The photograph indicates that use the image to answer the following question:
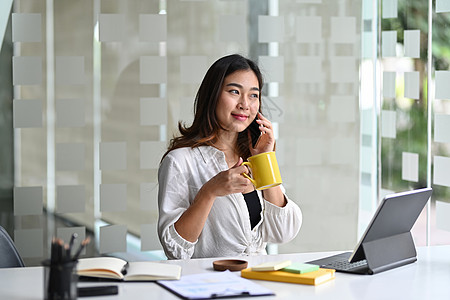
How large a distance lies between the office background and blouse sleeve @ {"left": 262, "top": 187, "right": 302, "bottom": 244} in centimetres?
126

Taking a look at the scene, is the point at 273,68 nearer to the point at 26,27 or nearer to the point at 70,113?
the point at 70,113

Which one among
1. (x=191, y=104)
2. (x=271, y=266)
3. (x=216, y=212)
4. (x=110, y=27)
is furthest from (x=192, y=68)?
(x=271, y=266)

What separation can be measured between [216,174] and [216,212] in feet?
0.49

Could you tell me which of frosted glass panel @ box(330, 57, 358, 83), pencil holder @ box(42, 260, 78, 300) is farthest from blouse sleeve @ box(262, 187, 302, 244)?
frosted glass panel @ box(330, 57, 358, 83)

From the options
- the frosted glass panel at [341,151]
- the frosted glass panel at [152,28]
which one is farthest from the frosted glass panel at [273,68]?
the frosted glass panel at [152,28]

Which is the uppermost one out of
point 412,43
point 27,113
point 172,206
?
point 412,43

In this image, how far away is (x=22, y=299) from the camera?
166 cm

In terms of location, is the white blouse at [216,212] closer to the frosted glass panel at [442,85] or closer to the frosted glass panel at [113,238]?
the frosted glass panel at [113,238]

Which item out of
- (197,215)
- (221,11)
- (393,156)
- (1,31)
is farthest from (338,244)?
(1,31)

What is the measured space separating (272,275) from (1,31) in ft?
7.72

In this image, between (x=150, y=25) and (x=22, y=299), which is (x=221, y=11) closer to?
(x=150, y=25)

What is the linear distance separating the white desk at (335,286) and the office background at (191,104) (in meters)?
1.67

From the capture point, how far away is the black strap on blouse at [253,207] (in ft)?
8.68

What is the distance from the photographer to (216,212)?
2572 mm
